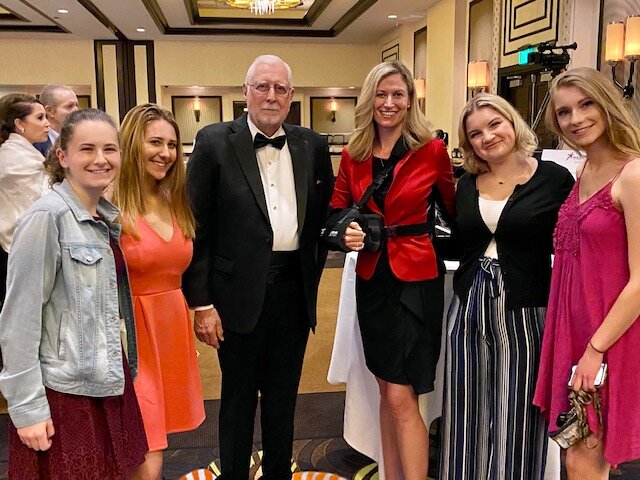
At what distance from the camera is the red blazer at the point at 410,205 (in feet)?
6.44

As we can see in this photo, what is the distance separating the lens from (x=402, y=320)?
6.50 ft

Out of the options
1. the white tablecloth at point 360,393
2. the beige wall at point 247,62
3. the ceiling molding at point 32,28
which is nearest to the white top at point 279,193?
the white tablecloth at point 360,393

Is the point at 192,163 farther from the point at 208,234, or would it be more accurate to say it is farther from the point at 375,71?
the point at 375,71

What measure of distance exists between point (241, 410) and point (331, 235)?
0.71 metres

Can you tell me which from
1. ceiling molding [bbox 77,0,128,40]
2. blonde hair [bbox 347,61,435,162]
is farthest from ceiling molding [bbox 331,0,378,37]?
blonde hair [bbox 347,61,435,162]

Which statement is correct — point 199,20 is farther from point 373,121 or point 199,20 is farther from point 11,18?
point 373,121

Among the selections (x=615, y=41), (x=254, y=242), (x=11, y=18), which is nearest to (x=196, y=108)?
(x=11, y=18)

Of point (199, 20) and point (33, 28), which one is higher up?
point (199, 20)

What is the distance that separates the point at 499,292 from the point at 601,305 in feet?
1.07

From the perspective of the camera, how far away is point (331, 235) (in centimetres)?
197

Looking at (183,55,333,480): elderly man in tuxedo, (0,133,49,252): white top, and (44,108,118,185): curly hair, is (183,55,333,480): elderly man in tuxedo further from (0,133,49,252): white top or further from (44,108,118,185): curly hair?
(0,133,49,252): white top

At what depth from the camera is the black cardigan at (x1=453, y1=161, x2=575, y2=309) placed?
1.83m

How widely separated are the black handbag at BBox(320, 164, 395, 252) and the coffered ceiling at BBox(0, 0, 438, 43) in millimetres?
7035

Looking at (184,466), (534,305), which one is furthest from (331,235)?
(184,466)
